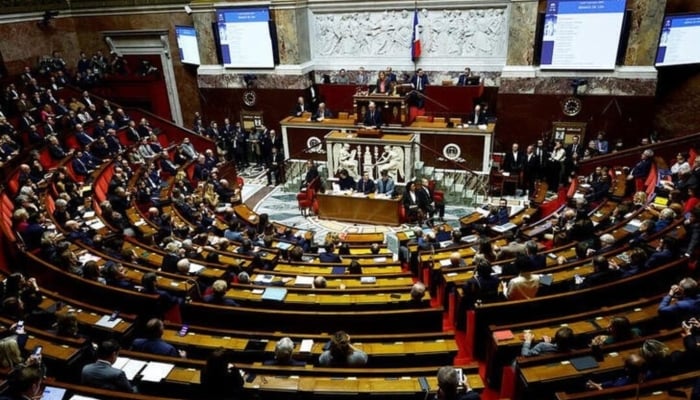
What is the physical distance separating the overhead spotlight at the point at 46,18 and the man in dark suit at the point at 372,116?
13.1 metres

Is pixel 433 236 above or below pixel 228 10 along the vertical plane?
below

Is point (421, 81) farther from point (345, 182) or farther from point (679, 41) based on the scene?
point (679, 41)

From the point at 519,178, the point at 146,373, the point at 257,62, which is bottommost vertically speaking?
the point at 519,178

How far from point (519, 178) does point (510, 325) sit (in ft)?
28.7

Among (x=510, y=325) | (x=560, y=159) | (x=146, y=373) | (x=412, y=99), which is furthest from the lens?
(x=412, y=99)

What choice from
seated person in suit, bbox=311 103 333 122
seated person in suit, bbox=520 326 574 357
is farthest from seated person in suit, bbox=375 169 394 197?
seated person in suit, bbox=520 326 574 357

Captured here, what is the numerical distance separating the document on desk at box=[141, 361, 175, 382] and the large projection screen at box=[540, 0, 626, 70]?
13.1m

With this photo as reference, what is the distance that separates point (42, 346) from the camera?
4992mm

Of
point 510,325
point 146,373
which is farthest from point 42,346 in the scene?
point 510,325

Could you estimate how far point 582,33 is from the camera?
13312 mm

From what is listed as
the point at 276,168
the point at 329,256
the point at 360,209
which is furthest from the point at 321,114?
the point at 329,256

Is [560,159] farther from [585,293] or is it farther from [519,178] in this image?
[585,293]

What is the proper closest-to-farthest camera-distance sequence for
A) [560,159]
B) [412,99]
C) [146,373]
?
[146,373] < [560,159] < [412,99]

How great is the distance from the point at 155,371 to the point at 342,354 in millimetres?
1818
